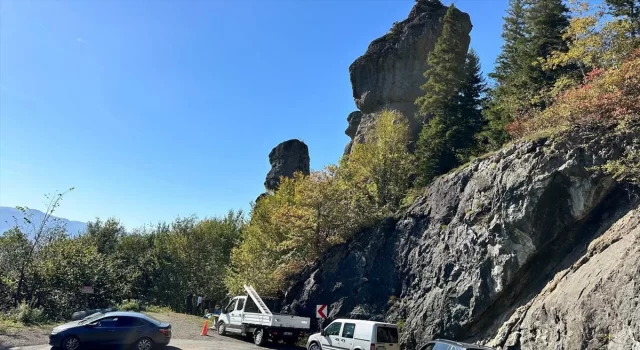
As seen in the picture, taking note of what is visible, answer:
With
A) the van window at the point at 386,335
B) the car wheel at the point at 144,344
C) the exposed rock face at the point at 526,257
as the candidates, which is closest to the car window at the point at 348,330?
the van window at the point at 386,335

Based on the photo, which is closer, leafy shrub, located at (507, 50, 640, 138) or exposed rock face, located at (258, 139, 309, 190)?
leafy shrub, located at (507, 50, 640, 138)

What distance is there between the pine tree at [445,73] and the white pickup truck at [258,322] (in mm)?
17663

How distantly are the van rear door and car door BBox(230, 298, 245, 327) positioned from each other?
10.4 meters

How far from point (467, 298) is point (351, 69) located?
35926 mm

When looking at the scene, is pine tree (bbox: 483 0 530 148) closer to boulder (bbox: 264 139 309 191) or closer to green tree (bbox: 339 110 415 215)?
green tree (bbox: 339 110 415 215)

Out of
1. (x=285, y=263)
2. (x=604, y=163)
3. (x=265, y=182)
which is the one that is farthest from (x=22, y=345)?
(x=265, y=182)

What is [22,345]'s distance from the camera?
16.5m

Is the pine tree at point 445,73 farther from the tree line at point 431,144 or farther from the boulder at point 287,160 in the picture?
the boulder at point 287,160

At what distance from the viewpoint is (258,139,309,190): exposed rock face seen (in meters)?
53.7

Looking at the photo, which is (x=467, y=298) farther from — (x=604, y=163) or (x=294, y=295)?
(x=294, y=295)

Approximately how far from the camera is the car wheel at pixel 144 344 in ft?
50.6

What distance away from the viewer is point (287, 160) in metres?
54.2

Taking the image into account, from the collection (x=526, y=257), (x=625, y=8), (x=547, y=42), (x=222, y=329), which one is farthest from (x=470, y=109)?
(x=222, y=329)

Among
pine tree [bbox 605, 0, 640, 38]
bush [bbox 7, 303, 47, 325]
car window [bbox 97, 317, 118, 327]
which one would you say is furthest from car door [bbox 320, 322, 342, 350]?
pine tree [bbox 605, 0, 640, 38]
